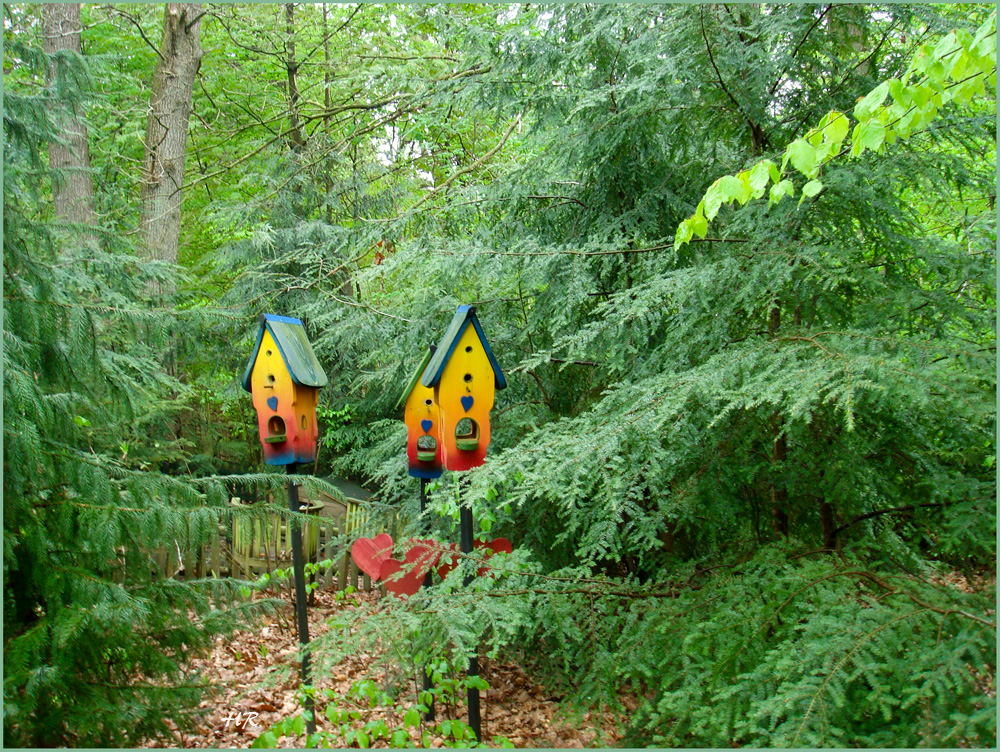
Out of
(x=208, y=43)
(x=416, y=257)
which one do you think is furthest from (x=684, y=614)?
(x=208, y=43)

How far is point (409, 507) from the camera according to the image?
15.7 feet

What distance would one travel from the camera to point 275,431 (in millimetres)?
3793

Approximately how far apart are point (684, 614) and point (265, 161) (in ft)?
23.4

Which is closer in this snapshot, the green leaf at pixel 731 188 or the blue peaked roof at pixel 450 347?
the green leaf at pixel 731 188

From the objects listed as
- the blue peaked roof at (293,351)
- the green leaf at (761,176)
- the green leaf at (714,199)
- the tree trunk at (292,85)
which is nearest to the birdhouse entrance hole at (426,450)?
the blue peaked roof at (293,351)

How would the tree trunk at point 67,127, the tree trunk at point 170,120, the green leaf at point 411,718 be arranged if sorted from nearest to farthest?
the green leaf at point 411,718 → the tree trunk at point 67,127 → the tree trunk at point 170,120

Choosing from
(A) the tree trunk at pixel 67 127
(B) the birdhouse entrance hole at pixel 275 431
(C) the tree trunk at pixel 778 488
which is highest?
(A) the tree trunk at pixel 67 127

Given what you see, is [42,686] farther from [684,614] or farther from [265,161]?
[265,161]

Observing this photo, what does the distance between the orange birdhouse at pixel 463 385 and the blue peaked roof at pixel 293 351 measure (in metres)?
0.63

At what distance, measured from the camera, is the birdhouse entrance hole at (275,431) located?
3.61m

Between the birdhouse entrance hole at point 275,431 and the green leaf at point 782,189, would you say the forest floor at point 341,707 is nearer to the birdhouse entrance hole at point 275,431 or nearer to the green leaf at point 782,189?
the birdhouse entrance hole at point 275,431

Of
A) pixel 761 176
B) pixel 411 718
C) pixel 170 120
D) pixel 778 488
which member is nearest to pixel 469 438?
pixel 411 718

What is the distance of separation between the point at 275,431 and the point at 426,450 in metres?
0.83

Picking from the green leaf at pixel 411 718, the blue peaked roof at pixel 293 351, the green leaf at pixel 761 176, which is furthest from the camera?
the blue peaked roof at pixel 293 351
